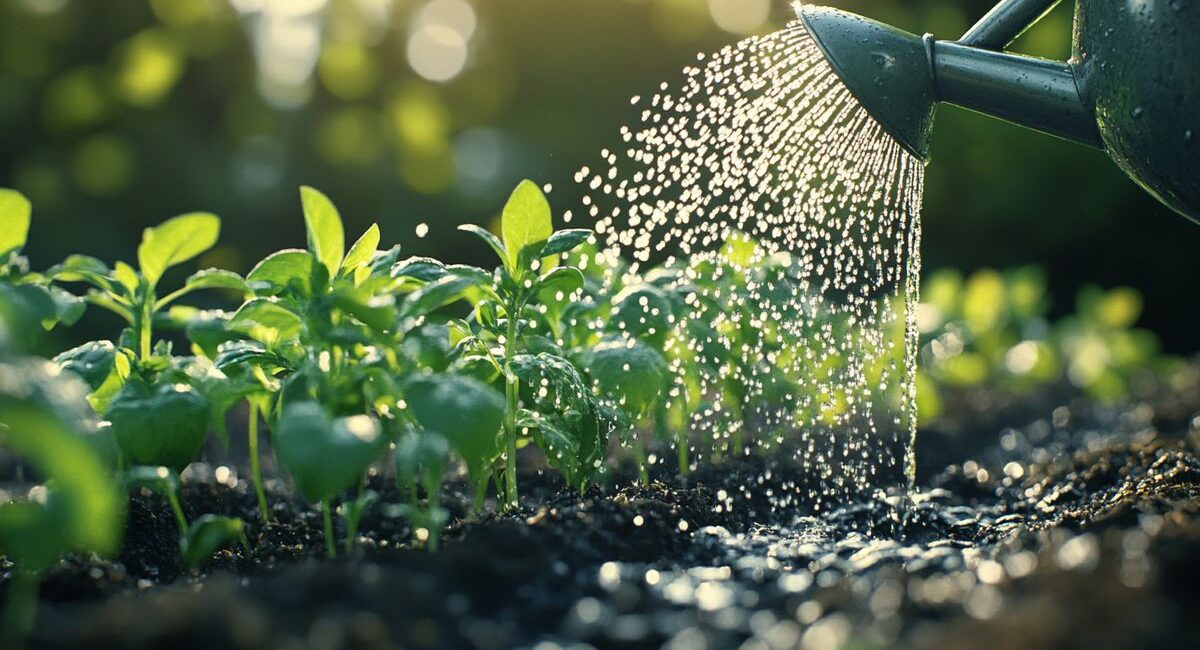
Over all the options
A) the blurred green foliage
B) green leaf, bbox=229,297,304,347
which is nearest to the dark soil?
green leaf, bbox=229,297,304,347

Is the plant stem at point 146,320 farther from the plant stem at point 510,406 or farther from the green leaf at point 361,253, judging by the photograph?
the plant stem at point 510,406

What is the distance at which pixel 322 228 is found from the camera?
1.71 m

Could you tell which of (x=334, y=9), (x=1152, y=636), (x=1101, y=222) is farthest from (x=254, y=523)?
(x=1101, y=222)

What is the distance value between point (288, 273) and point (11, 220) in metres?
0.43

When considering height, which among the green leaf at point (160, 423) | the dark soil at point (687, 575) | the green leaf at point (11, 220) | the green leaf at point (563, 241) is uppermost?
the green leaf at point (11, 220)

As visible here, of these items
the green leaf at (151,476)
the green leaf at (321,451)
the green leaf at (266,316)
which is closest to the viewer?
the green leaf at (321,451)

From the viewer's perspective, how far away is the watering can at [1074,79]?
68.4 inches

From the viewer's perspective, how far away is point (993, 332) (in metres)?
4.82

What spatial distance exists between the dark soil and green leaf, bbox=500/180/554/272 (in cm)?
43

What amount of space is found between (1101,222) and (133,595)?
7065mm

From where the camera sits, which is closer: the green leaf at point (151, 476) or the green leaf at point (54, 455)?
the green leaf at point (54, 455)

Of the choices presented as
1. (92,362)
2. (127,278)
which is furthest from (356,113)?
(92,362)

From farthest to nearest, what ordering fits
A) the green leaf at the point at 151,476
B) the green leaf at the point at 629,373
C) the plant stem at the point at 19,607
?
1. the green leaf at the point at 629,373
2. the green leaf at the point at 151,476
3. the plant stem at the point at 19,607

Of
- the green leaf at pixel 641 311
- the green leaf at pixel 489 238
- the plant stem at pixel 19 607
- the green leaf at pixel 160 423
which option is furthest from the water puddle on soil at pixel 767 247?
the plant stem at pixel 19 607
